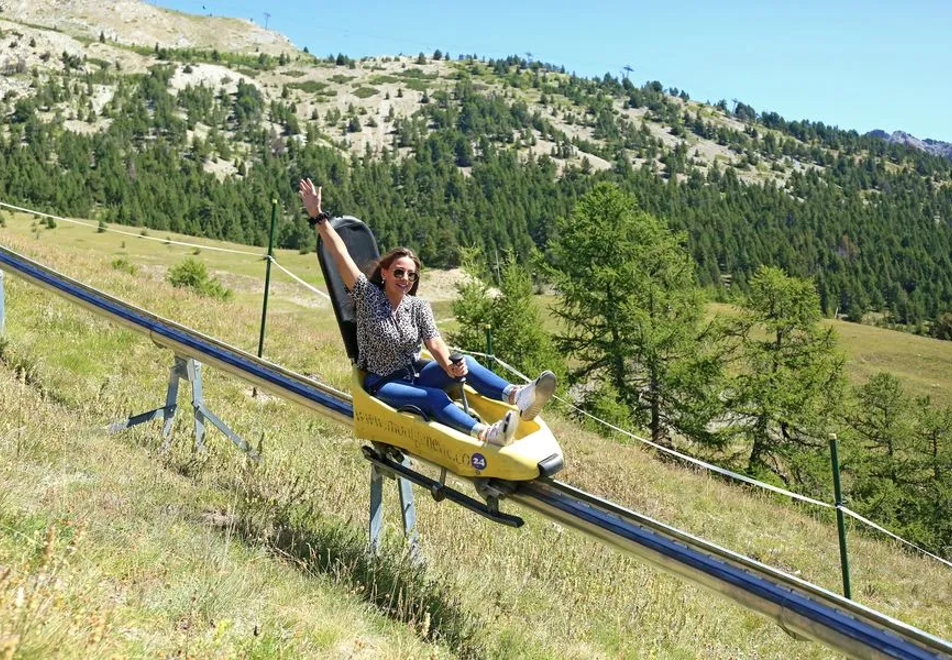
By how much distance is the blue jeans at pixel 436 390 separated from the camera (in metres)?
4.64

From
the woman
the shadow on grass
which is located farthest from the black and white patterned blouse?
the shadow on grass

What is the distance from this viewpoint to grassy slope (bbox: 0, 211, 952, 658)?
3422 mm

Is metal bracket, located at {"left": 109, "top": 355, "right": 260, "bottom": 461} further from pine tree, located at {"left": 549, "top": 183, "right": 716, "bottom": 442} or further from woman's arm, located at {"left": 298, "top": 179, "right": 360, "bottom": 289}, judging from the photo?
pine tree, located at {"left": 549, "top": 183, "right": 716, "bottom": 442}

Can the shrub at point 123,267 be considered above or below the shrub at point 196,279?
above

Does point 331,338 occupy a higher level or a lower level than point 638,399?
higher

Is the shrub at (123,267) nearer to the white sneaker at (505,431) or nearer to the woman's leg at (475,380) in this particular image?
the woman's leg at (475,380)

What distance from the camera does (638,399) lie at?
29.8 meters

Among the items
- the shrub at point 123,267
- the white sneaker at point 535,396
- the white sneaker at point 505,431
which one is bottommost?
the shrub at point 123,267

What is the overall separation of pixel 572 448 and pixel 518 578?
6.55 meters

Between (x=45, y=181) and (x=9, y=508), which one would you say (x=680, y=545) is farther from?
(x=45, y=181)

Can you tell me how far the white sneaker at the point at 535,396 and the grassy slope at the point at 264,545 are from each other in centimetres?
105

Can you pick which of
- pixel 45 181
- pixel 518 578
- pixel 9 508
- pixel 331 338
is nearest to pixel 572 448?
pixel 331 338

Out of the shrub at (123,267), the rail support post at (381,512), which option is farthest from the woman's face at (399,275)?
the shrub at (123,267)

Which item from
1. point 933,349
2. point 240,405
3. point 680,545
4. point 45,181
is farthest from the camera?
point 45,181
